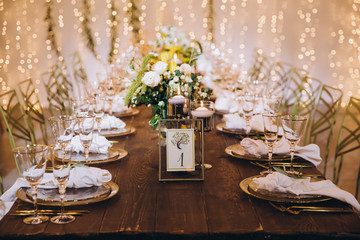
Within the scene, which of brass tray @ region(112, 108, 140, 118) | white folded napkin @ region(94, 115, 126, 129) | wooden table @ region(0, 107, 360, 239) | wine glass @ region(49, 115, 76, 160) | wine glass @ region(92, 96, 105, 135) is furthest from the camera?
brass tray @ region(112, 108, 140, 118)

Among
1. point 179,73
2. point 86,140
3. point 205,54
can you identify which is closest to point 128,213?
point 86,140

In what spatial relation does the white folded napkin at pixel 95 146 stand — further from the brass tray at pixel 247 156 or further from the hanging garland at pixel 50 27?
the hanging garland at pixel 50 27

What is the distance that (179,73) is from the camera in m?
1.98

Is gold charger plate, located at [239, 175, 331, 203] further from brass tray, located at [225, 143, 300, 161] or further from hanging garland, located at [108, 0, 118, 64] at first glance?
hanging garland, located at [108, 0, 118, 64]

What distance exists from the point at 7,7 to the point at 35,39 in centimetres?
63

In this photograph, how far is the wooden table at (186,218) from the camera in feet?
3.99

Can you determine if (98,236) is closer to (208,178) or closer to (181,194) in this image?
(181,194)

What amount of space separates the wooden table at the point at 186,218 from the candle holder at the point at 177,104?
382mm

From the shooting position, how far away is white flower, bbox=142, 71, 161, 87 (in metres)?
1.95

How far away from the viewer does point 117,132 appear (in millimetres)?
2471

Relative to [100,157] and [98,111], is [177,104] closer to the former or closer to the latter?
[100,157]

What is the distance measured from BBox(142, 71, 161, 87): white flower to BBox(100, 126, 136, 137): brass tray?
0.57 m

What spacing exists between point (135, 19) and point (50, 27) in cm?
136

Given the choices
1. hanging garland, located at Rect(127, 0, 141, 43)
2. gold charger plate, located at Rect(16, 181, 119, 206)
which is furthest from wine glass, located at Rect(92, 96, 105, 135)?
hanging garland, located at Rect(127, 0, 141, 43)
